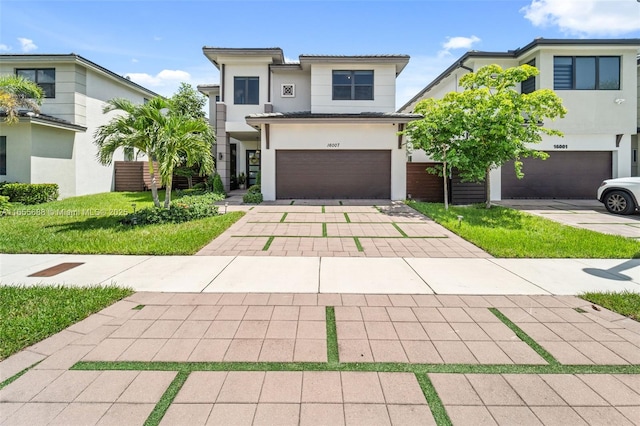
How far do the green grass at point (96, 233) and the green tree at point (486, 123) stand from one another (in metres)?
7.76

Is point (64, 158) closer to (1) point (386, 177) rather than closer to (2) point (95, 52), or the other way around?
(2) point (95, 52)

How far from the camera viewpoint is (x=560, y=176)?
1711cm

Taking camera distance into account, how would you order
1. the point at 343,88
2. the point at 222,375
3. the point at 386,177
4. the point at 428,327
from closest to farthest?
the point at 222,375 → the point at 428,327 → the point at 386,177 → the point at 343,88

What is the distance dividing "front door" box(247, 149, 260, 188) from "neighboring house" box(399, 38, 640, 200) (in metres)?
13.4

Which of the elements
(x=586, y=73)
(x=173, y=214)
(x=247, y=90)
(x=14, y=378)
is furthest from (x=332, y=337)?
(x=586, y=73)

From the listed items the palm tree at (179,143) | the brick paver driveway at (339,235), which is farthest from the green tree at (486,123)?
the palm tree at (179,143)

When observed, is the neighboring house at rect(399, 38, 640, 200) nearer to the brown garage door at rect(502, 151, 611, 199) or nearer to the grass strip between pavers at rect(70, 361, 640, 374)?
the brown garage door at rect(502, 151, 611, 199)

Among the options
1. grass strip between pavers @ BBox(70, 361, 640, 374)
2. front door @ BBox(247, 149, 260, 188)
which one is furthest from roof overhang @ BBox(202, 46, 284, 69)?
grass strip between pavers @ BBox(70, 361, 640, 374)

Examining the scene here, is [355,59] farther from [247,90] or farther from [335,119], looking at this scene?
[247,90]

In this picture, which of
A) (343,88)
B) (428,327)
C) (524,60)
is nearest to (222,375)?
(428,327)

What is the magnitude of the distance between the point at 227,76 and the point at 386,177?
1005 cm

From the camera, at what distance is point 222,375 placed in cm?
286

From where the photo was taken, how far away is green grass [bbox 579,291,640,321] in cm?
415

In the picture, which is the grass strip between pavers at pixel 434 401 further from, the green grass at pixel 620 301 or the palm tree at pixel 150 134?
the palm tree at pixel 150 134
